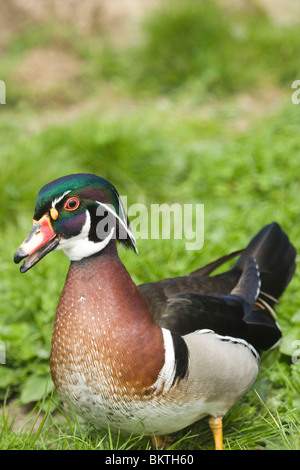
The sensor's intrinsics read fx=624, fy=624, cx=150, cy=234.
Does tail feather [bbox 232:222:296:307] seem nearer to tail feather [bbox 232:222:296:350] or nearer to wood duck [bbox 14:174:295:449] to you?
tail feather [bbox 232:222:296:350]

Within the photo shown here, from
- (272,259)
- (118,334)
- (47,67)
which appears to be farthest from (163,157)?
(118,334)

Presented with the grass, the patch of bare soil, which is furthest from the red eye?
the patch of bare soil

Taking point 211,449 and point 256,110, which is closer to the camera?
point 211,449

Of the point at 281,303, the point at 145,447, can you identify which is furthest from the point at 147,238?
the point at 145,447

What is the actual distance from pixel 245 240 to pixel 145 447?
1.50 meters

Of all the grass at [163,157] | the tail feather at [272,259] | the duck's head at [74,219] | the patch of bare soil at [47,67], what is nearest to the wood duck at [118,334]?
the duck's head at [74,219]

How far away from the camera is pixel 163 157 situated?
4.69 m

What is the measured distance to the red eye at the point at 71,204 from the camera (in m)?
2.03

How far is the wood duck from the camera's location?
205 cm

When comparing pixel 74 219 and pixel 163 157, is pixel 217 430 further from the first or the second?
pixel 163 157

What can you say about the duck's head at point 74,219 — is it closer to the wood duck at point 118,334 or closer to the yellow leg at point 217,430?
the wood duck at point 118,334

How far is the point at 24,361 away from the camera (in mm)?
3002

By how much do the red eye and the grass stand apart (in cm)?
85

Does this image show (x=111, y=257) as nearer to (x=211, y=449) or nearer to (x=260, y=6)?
(x=211, y=449)
